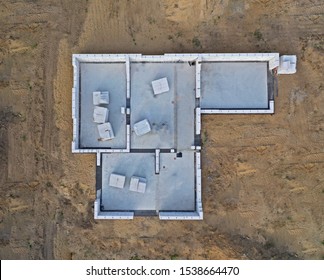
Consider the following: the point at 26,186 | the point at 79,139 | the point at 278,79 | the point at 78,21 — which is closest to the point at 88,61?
the point at 78,21

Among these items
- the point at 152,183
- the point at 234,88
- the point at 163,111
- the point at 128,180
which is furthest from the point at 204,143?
the point at 128,180

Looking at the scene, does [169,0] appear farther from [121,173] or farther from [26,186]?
[26,186]

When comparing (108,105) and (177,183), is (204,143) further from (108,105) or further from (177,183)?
(108,105)

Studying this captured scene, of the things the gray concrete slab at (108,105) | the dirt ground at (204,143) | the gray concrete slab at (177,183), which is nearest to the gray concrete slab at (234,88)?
the dirt ground at (204,143)

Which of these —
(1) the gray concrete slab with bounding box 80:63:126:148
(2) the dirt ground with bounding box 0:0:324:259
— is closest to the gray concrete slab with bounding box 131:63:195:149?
(1) the gray concrete slab with bounding box 80:63:126:148

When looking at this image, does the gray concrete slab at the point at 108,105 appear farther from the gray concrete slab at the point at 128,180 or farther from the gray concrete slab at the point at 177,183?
the gray concrete slab at the point at 177,183

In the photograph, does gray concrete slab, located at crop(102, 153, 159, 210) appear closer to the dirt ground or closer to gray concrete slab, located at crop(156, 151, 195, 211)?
gray concrete slab, located at crop(156, 151, 195, 211)
